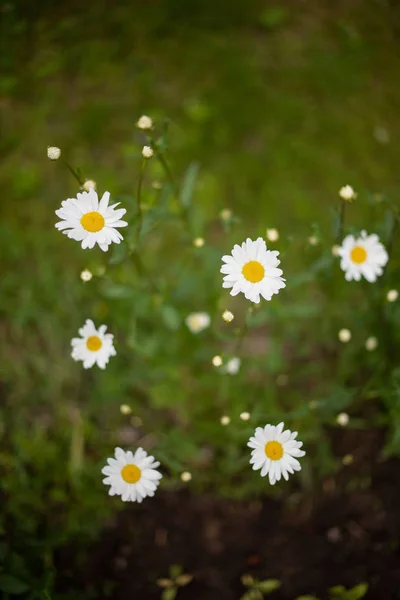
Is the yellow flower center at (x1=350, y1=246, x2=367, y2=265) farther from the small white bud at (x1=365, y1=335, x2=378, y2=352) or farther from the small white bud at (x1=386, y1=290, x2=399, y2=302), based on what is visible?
the small white bud at (x1=365, y1=335, x2=378, y2=352)

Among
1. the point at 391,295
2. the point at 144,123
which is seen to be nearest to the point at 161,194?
the point at 144,123

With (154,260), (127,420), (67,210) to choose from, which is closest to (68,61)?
(154,260)

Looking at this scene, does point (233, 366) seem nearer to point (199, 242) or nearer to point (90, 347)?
point (199, 242)

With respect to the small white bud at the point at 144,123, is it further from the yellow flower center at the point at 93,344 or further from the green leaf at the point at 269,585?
the green leaf at the point at 269,585

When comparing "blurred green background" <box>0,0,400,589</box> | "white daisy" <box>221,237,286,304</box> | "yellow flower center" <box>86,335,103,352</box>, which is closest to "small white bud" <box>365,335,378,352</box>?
"blurred green background" <box>0,0,400,589</box>

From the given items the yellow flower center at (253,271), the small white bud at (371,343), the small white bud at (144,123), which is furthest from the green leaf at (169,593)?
the small white bud at (144,123)

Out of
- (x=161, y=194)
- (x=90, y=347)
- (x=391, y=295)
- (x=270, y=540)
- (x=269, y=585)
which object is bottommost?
(x=269, y=585)

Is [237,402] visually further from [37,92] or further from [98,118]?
[37,92]

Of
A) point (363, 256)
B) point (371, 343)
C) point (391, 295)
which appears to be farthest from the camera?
point (371, 343)
